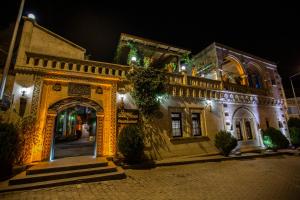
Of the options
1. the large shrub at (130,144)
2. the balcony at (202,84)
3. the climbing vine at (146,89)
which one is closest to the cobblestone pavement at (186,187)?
the large shrub at (130,144)

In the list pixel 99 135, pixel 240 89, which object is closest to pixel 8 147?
pixel 99 135

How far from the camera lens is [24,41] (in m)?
8.55

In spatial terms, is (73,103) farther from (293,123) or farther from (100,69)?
(293,123)

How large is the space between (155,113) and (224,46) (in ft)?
36.7

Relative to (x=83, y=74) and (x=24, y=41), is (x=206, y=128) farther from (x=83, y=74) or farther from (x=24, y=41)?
(x=24, y=41)

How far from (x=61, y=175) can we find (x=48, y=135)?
2.77m

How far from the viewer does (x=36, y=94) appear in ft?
26.2

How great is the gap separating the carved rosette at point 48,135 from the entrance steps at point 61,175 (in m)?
1.22

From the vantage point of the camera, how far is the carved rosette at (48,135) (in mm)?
7680

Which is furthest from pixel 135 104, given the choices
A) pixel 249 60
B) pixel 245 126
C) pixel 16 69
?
pixel 249 60

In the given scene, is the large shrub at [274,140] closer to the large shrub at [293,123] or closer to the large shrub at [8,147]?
the large shrub at [293,123]

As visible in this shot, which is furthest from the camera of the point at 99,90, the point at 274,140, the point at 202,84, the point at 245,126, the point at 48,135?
the point at 245,126

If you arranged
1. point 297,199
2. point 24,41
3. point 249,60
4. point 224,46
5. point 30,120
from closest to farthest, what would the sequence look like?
point 297,199 → point 30,120 → point 24,41 → point 224,46 → point 249,60

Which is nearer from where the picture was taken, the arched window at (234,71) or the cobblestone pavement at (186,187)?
the cobblestone pavement at (186,187)
